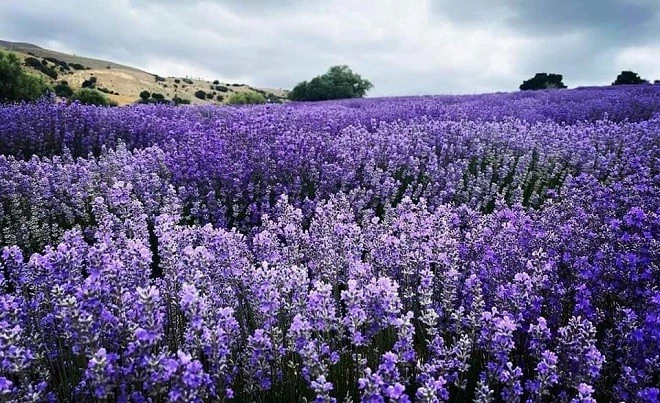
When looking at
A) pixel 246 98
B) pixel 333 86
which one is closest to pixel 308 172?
pixel 246 98

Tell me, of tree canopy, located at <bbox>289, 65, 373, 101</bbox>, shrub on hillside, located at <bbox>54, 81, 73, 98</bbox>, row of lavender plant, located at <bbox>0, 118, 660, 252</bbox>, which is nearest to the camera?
row of lavender plant, located at <bbox>0, 118, 660, 252</bbox>

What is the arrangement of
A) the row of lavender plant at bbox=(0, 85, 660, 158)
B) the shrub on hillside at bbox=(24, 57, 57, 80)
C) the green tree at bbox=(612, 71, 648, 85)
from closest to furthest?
the row of lavender plant at bbox=(0, 85, 660, 158), the green tree at bbox=(612, 71, 648, 85), the shrub on hillside at bbox=(24, 57, 57, 80)

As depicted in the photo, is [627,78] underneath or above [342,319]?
above

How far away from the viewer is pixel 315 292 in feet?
6.78

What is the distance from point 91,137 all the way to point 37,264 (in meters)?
6.50

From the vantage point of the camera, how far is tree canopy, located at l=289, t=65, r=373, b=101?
30.3 m

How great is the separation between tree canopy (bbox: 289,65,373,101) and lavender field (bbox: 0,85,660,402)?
985 inches

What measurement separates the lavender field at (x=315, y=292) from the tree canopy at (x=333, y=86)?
2501 centimetres

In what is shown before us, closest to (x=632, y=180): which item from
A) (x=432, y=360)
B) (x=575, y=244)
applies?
(x=575, y=244)

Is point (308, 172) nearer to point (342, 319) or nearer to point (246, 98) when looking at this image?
point (342, 319)

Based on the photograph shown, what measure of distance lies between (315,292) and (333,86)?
96.6ft

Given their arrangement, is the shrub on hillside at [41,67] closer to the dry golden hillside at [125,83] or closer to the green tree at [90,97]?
the dry golden hillside at [125,83]

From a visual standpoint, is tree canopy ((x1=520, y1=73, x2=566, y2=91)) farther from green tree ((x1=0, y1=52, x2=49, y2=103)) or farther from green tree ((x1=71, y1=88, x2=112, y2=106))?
green tree ((x1=0, y1=52, x2=49, y2=103))

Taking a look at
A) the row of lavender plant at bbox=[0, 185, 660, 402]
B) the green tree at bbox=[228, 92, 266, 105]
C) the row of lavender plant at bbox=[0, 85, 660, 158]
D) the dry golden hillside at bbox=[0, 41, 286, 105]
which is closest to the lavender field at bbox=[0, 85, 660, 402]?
the row of lavender plant at bbox=[0, 185, 660, 402]
